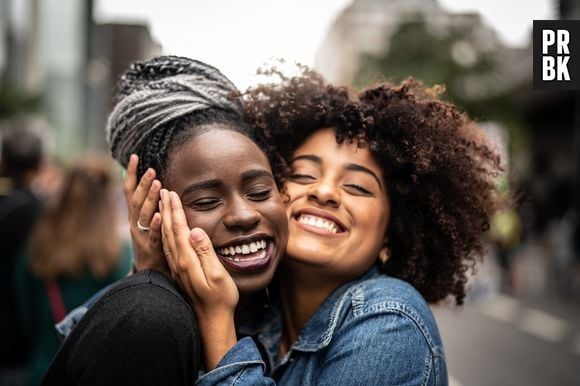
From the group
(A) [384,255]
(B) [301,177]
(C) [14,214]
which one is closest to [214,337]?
(B) [301,177]

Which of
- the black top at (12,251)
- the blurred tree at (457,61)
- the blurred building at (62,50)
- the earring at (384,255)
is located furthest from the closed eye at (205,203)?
the blurred building at (62,50)

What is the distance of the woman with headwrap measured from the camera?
173 cm

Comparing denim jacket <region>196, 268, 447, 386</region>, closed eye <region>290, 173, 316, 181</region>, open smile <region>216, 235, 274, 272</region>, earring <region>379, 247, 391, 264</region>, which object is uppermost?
closed eye <region>290, 173, 316, 181</region>

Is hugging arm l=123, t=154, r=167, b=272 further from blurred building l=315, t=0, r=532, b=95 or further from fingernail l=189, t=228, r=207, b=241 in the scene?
blurred building l=315, t=0, r=532, b=95

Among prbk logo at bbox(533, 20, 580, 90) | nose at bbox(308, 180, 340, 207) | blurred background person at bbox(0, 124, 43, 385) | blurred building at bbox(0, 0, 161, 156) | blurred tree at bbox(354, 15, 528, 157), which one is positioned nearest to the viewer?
nose at bbox(308, 180, 340, 207)

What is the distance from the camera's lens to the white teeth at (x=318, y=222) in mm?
2354

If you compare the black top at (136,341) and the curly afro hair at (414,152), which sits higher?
the curly afro hair at (414,152)

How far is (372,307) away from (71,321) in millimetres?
1190

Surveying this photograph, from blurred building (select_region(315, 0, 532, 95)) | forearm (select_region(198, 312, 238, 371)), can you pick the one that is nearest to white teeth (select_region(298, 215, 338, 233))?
forearm (select_region(198, 312, 238, 371))

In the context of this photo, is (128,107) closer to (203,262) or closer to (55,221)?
(203,262)

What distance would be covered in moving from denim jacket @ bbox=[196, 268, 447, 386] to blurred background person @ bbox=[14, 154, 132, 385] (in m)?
1.75

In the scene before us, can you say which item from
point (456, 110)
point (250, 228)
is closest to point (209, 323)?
point (250, 228)

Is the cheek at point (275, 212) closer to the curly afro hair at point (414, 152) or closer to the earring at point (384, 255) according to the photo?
the curly afro hair at point (414, 152)

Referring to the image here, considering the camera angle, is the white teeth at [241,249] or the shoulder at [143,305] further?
the white teeth at [241,249]
